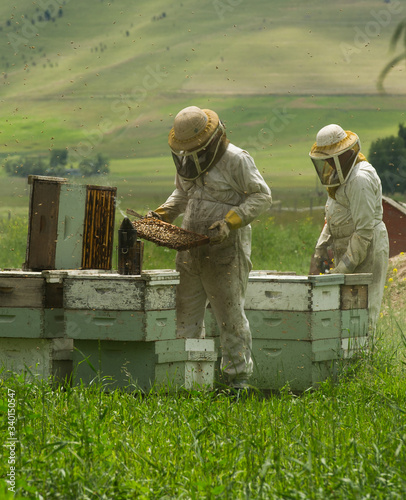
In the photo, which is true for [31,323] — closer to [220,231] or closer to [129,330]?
[129,330]

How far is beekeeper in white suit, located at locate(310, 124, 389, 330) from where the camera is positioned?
576cm

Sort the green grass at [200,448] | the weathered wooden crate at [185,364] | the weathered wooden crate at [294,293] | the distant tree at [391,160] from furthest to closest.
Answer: the distant tree at [391,160] < the weathered wooden crate at [294,293] < the weathered wooden crate at [185,364] < the green grass at [200,448]

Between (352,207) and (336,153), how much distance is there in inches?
17.5

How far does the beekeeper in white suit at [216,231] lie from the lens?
16.6ft

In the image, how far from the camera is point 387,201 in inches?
402

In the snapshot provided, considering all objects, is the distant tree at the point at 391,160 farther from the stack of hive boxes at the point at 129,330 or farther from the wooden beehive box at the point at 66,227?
the stack of hive boxes at the point at 129,330

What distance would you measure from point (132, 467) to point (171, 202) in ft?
8.67

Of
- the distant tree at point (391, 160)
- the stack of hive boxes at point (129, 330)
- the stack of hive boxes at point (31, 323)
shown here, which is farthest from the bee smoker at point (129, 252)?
the distant tree at point (391, 160)

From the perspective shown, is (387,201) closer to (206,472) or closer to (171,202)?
A: (171,202)

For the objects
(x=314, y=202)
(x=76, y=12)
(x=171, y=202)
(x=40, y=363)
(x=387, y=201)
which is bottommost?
(x=40, y=363)

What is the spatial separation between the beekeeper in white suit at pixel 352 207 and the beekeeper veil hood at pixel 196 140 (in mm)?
1092

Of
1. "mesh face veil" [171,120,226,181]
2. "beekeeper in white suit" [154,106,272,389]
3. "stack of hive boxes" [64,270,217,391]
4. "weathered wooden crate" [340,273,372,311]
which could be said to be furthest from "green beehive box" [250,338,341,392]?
"mesh face veil" [171,120,226,181]

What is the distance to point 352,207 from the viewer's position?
5781mm

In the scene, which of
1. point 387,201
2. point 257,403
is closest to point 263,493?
point 257,403
